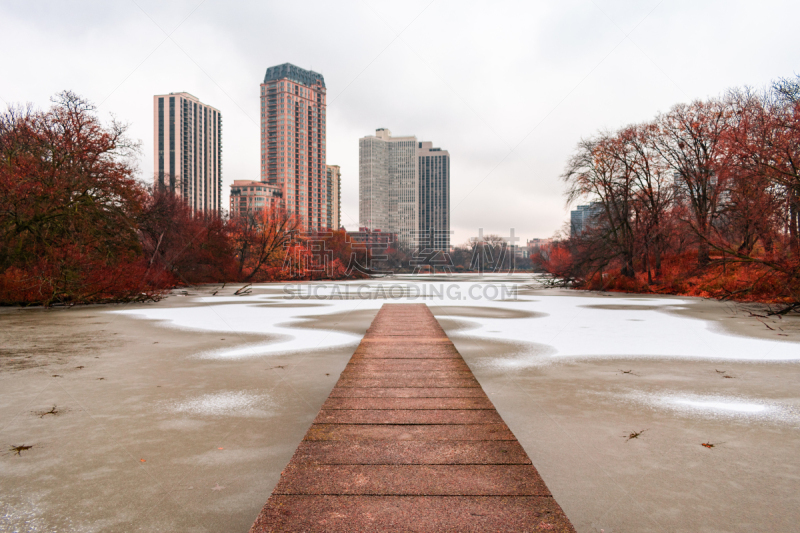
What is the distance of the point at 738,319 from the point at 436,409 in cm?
1374

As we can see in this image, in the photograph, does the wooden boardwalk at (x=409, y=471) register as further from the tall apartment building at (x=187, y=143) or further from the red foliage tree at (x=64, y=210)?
the tall apartment building at (x=187, y=143)

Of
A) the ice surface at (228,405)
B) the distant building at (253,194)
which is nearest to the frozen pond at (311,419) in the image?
the ice surface at (228,405)

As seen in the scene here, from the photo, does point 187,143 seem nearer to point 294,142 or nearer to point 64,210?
point 294,142

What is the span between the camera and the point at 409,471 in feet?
9.50

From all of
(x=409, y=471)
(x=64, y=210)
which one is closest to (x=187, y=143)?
(x=64, y=210)

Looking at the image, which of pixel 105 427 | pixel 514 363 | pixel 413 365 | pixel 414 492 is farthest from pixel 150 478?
pixel 514 363

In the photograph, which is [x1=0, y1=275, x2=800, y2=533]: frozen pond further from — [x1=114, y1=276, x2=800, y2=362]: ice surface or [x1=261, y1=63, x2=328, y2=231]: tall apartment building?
[x1=261, y1=63, x2=328, y2=231]: tall apartment building

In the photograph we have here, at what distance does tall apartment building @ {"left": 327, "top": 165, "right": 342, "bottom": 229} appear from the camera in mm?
165500

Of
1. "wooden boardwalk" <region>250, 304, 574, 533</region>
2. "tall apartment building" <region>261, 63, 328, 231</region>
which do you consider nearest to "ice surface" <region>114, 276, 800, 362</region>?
"wooden boardwalk" <region>250, 304, 574, 533</region>

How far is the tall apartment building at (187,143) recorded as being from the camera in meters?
154

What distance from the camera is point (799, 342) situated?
31.6 ft

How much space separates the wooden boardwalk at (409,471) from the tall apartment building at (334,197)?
16033 cm

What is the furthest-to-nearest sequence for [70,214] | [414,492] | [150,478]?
[70,214], [150,478], [414,492]

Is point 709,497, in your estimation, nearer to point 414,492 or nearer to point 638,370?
point 414,492
